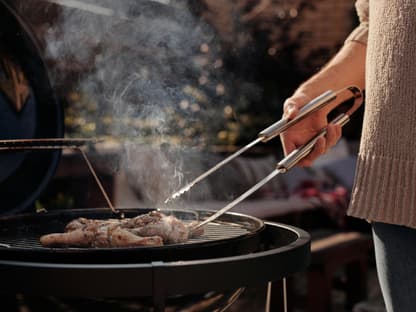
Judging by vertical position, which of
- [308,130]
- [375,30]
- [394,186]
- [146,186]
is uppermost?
[375,30]

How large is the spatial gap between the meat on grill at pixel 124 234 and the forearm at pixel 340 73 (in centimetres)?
50

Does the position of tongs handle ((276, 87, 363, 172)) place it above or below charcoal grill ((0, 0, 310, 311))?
above

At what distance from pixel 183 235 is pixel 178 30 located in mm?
1316

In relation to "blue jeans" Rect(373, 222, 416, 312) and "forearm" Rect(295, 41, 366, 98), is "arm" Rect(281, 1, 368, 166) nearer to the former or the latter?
"forearm" Rect(295, 41, 366, 98)

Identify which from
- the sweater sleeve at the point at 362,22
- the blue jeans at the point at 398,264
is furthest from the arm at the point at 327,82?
the blue jeans at the point at 398,264

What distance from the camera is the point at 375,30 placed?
1414 mm

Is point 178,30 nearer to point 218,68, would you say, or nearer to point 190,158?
point 190,158

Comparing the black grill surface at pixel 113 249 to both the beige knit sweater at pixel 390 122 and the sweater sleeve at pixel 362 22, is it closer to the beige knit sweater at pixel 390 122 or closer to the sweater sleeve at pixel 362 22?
the beige knit sweater at pixel 390 122

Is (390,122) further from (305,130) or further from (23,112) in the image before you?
(23,112)

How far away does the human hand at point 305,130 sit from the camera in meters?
1.61

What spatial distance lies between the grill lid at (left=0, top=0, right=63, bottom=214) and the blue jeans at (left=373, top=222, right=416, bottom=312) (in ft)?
3.55

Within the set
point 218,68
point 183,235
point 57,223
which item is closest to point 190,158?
point 218,68

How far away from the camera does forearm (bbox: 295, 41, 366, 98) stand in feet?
5.49

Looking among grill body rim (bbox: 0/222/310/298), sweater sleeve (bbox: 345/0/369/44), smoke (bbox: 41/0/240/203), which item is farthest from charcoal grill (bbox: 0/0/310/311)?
smoke (bbox: 41/0/240/203)
